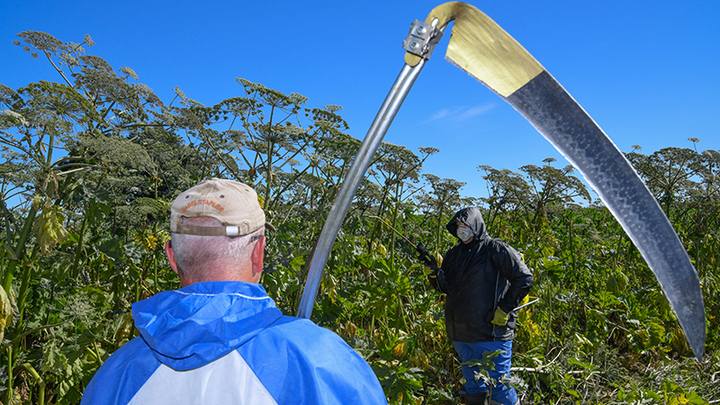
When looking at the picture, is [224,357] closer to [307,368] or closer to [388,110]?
[307,368]

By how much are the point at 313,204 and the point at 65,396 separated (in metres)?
2.47

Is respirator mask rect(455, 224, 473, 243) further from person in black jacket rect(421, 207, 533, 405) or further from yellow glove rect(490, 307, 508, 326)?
yellow glove rect(490, 307, 508, 326)

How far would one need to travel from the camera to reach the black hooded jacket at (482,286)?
143 inches

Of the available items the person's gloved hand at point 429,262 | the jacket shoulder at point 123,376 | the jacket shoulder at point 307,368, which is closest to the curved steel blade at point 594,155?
the jacket shoulder at point 307,368

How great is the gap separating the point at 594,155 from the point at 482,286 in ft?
10.2

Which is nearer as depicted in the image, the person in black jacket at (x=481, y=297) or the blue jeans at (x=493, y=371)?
the blue jeans at (x=493, y=371)

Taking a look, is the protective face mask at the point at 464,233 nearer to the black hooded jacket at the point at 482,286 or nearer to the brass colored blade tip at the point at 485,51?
the black hooded jacket at the point at 482,286

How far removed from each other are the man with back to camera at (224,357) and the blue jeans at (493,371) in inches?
109

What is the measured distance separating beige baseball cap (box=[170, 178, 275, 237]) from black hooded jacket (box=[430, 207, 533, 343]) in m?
3.00

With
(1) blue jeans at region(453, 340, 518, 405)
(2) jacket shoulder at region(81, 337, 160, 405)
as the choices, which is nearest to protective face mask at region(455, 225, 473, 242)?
(1) blue jeans at region(453, 340, 518, 405)

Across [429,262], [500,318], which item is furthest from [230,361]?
[429,262]

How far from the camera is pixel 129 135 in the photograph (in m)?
3.42

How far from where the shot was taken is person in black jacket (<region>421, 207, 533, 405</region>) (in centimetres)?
358

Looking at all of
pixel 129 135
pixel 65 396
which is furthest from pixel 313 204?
pixel 65 396
